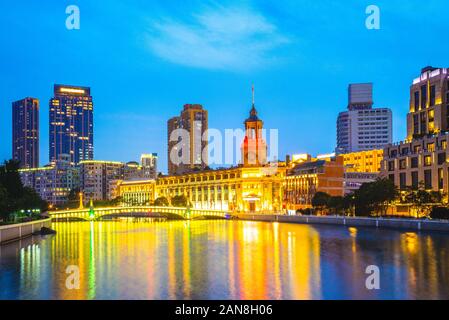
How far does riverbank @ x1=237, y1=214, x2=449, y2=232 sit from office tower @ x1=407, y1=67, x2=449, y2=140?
28.6m

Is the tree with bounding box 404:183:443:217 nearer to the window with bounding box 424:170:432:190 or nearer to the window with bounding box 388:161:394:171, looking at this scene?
the window with bounding box 424:170:432:190

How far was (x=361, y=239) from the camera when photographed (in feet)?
257

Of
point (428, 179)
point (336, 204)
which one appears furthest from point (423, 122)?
point (336, 204)

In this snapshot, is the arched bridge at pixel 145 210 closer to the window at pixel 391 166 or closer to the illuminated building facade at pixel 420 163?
the illuminated building facade at pixel 420 163

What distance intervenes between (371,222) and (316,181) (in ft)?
181

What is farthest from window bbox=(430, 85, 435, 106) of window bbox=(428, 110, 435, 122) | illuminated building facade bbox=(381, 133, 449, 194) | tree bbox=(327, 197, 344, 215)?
tree bbox=(327, 197, 344, 215)

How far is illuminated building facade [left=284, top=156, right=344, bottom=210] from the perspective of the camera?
156 m

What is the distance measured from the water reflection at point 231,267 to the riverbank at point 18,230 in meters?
2.00

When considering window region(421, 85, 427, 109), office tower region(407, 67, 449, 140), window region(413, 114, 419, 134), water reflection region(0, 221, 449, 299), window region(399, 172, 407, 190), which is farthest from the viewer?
window region(413, 114, 419, 134)

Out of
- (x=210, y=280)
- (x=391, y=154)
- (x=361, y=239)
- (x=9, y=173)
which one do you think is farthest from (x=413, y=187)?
(x=9, y=173)

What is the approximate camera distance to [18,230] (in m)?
81.4

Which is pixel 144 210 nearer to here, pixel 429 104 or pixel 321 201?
pixel 321 201
